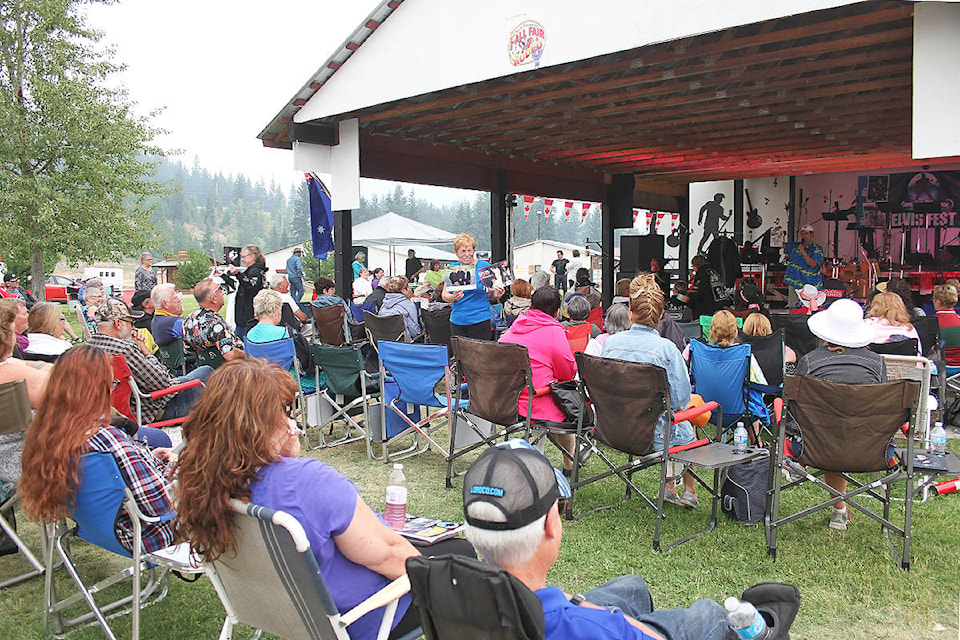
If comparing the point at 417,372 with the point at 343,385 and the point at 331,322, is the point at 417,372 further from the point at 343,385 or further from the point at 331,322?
the point at 331,322

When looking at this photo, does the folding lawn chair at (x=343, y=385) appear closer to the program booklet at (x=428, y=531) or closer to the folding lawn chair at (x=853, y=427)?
the program booklet at (x=428, y=531)

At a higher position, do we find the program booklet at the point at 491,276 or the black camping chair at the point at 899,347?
the program booklet at the point at 491,276

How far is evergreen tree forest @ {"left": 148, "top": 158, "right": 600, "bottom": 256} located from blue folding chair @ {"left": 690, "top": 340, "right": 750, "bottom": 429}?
1819 inches

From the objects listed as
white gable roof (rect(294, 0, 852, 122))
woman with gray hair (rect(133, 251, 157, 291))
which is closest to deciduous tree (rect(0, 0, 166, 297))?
woman with gray hair (rect(133, 251, 157, 291))

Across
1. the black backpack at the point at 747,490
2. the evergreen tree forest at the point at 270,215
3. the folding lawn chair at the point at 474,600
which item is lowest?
the black backpack at the point at 747,490

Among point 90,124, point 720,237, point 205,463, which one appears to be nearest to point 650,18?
point 205,463

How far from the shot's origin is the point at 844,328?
139 inches

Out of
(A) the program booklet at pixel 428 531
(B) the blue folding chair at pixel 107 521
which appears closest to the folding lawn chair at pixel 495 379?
(A) the program booklet at pixel 428 531

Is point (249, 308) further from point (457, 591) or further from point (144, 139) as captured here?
point (144, 139)

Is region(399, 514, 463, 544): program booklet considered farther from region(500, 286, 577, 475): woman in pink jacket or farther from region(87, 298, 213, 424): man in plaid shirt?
region(87, 298, 213, 424): man in plaid shirt

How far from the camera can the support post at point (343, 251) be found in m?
8.50

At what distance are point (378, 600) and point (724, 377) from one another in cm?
309

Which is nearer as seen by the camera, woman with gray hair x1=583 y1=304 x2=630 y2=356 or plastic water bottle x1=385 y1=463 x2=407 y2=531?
plastic water bottle x1=385 y1=463 x2=407 y2=531

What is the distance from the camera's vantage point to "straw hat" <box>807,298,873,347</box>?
3525 millimetres
